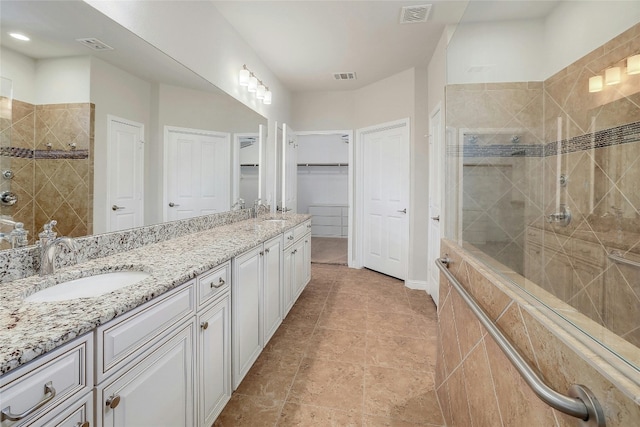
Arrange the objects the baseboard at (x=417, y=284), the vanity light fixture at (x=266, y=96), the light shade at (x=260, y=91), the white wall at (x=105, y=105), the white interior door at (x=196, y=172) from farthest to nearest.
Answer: the baseboard at (x=417, y=284) < the vanity light fixture at (x=266, y=96) < the light shade at (x=260, y=91) < the white interior door at (x=196, y=172) < the white wall at (x=105, y=105)

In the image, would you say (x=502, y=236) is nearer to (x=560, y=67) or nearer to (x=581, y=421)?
(x=560, y=67)

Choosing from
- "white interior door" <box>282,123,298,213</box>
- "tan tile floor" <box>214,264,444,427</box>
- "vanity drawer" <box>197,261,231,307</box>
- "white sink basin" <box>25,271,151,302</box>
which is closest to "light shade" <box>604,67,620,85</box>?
"tan tile floor" <box>214,264,444,427</box>

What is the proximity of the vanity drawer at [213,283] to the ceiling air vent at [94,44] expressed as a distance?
1.13 meters

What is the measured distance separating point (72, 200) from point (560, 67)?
286 centimetres

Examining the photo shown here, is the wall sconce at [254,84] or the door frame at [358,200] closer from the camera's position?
the wall sconce at [254,84]

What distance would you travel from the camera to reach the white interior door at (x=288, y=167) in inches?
155

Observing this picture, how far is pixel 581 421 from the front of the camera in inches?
22.4

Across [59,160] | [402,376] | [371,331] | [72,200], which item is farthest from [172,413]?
[371,331]

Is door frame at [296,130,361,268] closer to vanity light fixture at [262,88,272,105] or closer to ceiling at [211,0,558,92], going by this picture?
ceiling at [211,0,558,92]

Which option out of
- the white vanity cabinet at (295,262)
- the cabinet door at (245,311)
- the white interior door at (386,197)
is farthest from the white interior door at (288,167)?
the cabinet door at (245,311)

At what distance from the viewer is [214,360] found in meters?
1.36

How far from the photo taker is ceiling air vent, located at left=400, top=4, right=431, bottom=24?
2370 millimetres

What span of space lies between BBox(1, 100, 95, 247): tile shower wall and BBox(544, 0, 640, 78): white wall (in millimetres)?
2588

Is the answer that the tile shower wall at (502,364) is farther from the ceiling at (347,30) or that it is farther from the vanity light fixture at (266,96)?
the vanity light fixture at (266,96)
